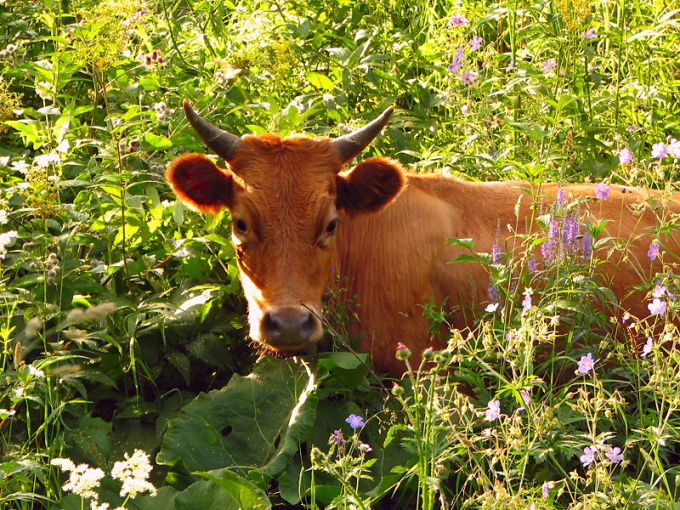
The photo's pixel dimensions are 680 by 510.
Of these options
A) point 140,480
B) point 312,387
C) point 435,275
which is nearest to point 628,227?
point 435,275

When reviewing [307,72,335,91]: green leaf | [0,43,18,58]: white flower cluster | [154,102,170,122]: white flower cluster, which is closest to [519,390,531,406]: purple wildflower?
[154,102,170,122]: white flower cluster

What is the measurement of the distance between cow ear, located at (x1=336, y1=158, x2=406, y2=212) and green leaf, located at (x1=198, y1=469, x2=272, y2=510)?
182 cm

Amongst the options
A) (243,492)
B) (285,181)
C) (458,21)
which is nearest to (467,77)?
(458,21)

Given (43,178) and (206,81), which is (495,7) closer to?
(206,81)

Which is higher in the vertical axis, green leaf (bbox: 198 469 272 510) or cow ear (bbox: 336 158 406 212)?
cow ear (bbox: 336 158 406 212)

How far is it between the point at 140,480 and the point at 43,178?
5.95 ft

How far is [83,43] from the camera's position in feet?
14.7

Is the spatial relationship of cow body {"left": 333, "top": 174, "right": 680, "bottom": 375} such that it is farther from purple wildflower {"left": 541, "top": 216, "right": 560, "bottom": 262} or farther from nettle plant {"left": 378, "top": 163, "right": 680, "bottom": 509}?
purple wildflower {"left": 541, "top": 216, "right": 560, "bottom": 262}

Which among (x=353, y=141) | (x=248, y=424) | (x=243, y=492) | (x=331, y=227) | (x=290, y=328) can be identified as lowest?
(x=248, y=424)

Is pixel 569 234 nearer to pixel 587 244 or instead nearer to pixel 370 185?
pixel 587 244

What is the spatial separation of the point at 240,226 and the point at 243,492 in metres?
1.52

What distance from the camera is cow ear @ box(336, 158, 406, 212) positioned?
4648mm

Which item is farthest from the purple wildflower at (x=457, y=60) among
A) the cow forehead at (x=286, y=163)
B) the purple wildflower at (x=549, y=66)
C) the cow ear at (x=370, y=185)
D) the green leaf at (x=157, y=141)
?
the green leaf at (x=157, y=141)

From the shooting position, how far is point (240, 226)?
4.45 m
